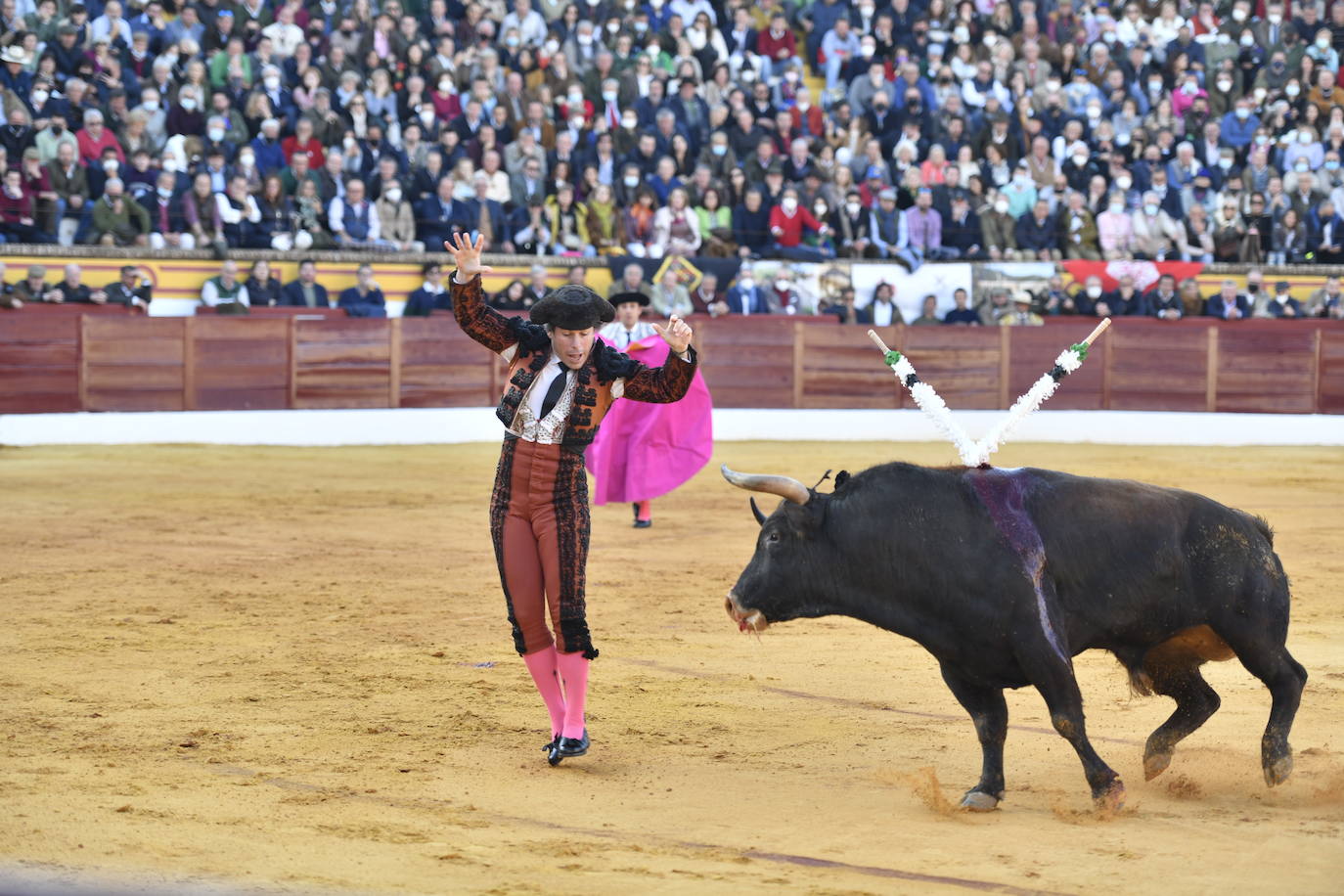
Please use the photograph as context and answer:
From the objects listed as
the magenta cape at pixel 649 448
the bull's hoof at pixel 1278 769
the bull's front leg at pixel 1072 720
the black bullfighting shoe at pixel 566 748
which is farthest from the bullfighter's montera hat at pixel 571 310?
the magenta cape at pixel 649 448

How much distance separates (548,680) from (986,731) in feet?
4.24

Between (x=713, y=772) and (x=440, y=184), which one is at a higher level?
(x=440, y=184)

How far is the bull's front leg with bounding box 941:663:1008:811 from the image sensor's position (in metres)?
4.22

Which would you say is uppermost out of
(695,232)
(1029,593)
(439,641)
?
(695,232)

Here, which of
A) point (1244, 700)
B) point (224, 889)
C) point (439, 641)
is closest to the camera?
point (224, 889)

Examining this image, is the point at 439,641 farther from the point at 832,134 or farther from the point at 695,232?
the point at 832,134

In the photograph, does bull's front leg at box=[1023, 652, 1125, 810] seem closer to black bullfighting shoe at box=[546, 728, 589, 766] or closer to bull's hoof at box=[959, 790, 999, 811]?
bull's hoof at box=[959, 790, 999, 811]

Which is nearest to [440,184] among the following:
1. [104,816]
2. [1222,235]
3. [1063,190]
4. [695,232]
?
[695,232]

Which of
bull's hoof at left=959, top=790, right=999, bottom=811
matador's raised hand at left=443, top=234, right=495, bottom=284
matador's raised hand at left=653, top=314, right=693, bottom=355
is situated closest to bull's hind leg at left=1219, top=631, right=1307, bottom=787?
bull's hoof at left=959, top=790, right=999, bottom=811

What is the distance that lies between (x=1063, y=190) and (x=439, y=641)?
1231 centimetres

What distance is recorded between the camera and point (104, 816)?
4.04 meters

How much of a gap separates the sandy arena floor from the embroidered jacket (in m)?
0.98

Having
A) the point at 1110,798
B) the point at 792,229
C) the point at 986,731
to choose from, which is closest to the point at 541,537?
the point at 986,731

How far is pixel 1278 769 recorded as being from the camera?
14.3 feet
